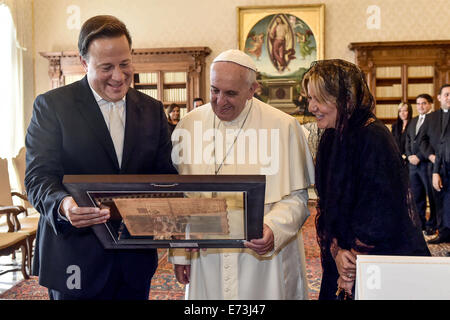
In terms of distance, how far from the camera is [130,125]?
1849mm

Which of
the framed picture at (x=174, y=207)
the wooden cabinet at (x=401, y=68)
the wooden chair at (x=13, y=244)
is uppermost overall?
the wooden cabinet at (x=401, y=68)

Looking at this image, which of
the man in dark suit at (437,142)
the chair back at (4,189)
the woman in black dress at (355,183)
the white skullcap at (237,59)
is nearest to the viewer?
the woman in black dress at (355,183)

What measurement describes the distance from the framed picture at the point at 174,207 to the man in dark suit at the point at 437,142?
215 inches

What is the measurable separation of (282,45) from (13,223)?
7021mm

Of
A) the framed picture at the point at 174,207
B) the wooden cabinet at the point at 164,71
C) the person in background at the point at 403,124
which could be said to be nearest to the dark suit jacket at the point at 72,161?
the framed picture at the point at 174,207

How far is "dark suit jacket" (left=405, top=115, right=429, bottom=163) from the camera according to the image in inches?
266

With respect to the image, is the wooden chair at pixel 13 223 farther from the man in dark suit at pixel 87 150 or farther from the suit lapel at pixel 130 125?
the suit lapel at pixel 130 125

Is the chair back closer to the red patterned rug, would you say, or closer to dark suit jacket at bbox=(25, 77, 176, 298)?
the red patterned rug

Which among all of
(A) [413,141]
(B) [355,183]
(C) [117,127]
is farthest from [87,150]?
(A) [413,141]

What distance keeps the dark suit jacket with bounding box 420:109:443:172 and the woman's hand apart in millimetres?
5185

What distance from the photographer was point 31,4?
34.4 feet

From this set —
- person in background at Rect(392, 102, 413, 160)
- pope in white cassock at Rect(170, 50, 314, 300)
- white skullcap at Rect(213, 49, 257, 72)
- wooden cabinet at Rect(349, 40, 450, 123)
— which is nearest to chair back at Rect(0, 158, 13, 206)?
pope in white cassock at Rect(170, 50, 314, 300)

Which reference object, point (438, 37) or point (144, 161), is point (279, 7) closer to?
point (438, 37)

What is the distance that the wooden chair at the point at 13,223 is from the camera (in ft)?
15.4
